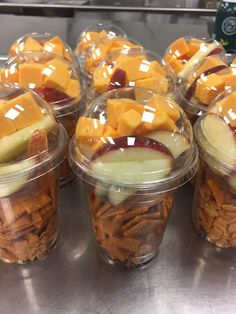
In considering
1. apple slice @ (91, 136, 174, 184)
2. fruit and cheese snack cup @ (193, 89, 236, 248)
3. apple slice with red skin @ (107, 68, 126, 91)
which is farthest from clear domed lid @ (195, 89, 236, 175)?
apple slice with red skin @ (107, 68, 126, 91)

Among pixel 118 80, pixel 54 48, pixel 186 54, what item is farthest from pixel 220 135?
pixel 54 48

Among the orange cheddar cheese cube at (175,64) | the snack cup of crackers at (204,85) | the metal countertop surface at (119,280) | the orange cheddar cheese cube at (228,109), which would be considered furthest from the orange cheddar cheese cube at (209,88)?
the metal countertop surface at (119,280)

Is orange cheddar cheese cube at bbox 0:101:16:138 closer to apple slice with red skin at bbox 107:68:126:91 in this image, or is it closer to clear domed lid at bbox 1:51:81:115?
clear domed lid at bbox 1:51:81:115

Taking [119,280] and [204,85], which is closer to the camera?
[119,280]

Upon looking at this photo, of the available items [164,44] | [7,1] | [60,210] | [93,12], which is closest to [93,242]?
[60,210]

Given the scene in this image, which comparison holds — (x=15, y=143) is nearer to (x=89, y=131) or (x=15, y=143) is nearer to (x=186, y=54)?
(x=89, y=131)

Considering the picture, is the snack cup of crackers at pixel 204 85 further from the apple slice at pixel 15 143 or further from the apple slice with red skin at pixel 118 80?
the apple slice at pixel 15 143

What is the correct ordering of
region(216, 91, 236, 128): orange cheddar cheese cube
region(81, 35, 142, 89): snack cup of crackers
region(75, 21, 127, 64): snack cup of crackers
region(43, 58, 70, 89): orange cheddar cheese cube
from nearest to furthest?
region(216, 91, 236, 128): orange cheddar cheese cube → region(43, 58, 70, 89): orange cheddar cheese cube → region(81, 35, 142, 89): snack cup of crackers → region(75, 21, 127, 64): snack cup of crackers
